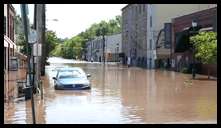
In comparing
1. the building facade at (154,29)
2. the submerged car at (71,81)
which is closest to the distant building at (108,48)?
the building facade at (154,29)

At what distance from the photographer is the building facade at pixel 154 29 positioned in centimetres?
7025

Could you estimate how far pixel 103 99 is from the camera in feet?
72.3

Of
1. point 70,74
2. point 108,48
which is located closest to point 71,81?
point 70,74

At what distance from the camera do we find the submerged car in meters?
28.0

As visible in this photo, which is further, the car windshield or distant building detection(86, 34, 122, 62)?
distant building detection(86, 34, 122, 62)

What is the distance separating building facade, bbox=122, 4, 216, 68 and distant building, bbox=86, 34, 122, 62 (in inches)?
1129

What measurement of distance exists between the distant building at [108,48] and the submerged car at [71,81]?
86140mm

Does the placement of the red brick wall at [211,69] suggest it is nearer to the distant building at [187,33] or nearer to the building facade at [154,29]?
the distant building at [187,33]

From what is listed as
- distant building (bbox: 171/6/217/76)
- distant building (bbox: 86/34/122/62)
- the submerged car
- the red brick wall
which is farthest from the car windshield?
distant building (bbox: 86/34/122/62)

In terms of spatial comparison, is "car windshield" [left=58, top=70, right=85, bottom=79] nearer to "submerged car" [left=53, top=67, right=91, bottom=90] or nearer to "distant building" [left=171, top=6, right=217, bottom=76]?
"submerged car" [left=53, top=67, right=91, bottom=90]
